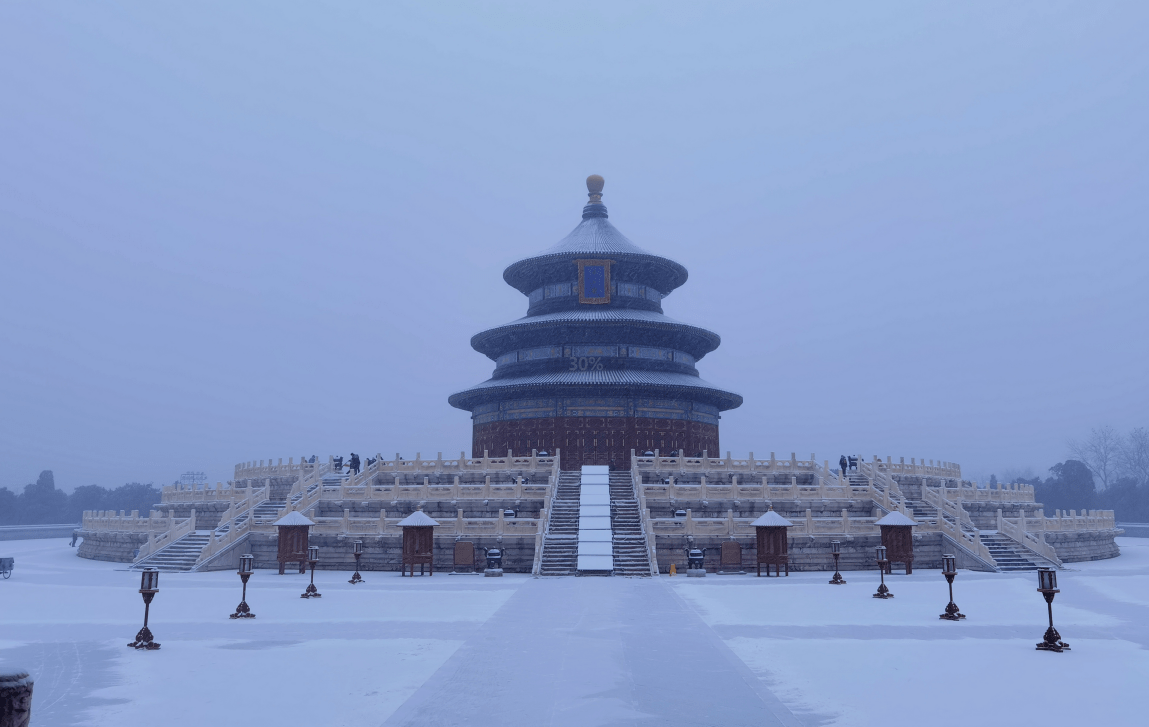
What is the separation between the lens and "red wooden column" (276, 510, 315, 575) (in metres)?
27.1

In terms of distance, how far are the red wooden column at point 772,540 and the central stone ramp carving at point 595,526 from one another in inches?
200

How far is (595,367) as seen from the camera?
4831 centimetres

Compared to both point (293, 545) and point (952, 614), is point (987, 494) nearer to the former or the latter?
point (952, 614)

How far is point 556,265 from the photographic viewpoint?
51781mm

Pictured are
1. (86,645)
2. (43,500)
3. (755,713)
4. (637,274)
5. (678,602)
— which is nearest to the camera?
(755,713)

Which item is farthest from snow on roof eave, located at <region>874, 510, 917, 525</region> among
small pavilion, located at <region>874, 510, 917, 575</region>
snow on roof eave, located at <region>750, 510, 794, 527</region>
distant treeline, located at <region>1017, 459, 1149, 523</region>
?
distant treeline, located at <region>1017, 459, 1149, 523</region>

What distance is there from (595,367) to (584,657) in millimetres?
36257

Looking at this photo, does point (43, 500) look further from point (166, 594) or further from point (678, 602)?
point (678, 602)

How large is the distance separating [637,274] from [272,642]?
41290 millimetres

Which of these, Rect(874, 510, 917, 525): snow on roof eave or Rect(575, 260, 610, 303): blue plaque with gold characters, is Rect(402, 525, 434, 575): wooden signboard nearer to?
Rect(874, 510, 917, 525): snow on roof eave

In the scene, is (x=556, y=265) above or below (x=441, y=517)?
above

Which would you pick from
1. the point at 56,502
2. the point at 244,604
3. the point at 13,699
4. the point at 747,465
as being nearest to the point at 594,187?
the point at 747,465

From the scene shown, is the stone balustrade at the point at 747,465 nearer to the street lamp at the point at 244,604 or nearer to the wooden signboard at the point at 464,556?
the wooden signboard at the point at 464,556

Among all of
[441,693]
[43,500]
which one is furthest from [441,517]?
[43,500]
